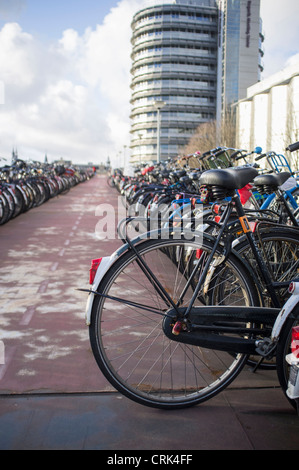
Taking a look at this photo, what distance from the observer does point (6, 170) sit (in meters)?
11.5

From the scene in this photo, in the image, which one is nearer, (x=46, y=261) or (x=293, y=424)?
(x=293, y=424)

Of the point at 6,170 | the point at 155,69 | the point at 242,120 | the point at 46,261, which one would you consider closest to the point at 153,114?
the point at 155,69

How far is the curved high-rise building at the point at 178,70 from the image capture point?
92.3m

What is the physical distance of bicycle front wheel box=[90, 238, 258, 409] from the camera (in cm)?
236

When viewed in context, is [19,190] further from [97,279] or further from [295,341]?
[295,341]

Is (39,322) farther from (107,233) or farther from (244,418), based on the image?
(107,233)

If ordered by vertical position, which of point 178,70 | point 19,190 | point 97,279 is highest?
point 178,70

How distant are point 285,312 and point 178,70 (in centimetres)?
9684

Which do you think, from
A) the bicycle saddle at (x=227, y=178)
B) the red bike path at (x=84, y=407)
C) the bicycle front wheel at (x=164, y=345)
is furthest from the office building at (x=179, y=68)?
the bicycle saddle at (x=227, y=178)

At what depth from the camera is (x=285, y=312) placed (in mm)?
2197

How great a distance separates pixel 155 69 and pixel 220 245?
98.4m

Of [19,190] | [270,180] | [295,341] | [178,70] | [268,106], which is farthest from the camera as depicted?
[178,70]

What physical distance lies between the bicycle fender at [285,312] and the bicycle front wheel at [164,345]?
26 centimetres

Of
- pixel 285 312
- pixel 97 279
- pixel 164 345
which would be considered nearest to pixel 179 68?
pixel 164 345
